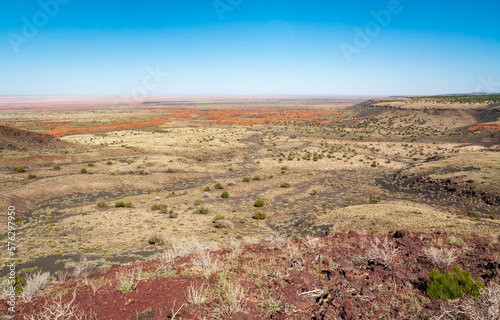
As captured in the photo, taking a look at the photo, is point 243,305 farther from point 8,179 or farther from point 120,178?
point 8,179

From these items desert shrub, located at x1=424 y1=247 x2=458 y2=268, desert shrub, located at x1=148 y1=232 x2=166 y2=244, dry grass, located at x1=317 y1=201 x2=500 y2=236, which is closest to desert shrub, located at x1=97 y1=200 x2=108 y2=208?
desert shrub, located at x1=148 y1=232 x2=166 y2=244

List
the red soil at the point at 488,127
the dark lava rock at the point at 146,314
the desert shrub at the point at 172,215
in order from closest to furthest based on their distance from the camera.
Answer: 1. the dark lava rock at the point at 146,314
2. the desert shrub at the point at 172,215
3. the red soil at the point at 488,127

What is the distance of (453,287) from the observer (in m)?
5.66

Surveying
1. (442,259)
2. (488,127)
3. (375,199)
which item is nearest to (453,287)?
(442,259)

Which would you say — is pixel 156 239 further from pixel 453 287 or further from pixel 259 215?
pixel 453 287

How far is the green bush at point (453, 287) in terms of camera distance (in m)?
5.53

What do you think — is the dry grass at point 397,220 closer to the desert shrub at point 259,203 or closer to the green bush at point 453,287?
the desert shrub at point 259,203

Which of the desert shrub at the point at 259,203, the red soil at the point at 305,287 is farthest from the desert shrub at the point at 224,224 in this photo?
the red soil at the point at 305,287

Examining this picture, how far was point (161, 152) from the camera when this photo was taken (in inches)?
1849

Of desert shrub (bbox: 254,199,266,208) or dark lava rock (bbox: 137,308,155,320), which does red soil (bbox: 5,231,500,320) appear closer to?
dark lava rock (bbox: 137,308,155,320)

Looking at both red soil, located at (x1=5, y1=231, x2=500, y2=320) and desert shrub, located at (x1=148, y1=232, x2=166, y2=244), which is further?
desert shrub, located at (x1=148, y1=232, x2=166, y2=244)

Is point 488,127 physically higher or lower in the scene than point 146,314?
lower

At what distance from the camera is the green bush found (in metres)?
5.53

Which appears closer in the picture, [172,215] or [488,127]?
[172,215]
